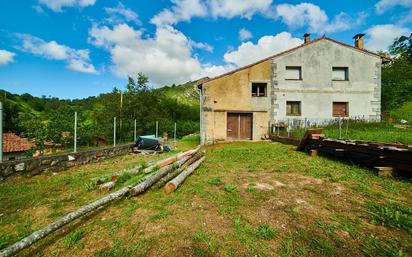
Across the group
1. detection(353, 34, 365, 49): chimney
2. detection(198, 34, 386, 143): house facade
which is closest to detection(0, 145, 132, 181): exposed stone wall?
detection(198, 34, 386, 143): house facade

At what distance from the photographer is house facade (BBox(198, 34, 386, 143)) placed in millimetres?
14969

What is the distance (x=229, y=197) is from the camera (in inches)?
141

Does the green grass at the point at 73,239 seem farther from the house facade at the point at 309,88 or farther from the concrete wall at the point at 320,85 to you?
the concrete wall at the point at 320,85

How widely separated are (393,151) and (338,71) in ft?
43.3

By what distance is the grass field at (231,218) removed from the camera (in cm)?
220

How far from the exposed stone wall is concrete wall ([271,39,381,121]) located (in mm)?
12406

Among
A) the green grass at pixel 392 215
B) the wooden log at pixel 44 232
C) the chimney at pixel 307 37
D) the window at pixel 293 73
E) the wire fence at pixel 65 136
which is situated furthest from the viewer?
the chimney at pixel 307 37

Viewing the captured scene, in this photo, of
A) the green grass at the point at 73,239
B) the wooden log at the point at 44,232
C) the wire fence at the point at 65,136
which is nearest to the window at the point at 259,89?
the wire fence at the point at 65,136

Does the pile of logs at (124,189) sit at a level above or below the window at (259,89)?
below

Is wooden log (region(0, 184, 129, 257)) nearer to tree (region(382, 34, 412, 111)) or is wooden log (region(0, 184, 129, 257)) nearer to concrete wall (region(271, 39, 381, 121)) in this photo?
concrete wall (region(271, 39, 381, 121))

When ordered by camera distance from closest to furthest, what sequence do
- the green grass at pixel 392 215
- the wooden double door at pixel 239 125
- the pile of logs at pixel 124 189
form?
the pile of logs at pixel 124 189 < the green grass at pixel 392 215 < the wooden double door at pixel 239 125

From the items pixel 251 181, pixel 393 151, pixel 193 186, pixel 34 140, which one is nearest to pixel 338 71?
pixel 393 151

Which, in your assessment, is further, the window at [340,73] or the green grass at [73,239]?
the window at [340,73]

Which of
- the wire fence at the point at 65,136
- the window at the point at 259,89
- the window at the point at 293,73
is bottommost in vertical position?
the wire fence at the point at 65,136
